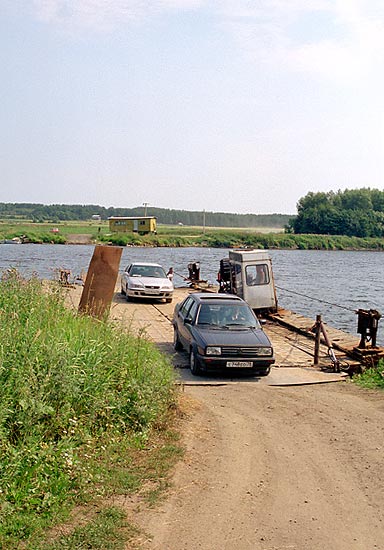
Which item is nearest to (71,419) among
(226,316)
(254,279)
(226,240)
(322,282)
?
(226,316)

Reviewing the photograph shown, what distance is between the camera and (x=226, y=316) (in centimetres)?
1445

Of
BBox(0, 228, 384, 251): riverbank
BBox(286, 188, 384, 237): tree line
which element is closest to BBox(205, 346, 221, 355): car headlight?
BBox(0, 228, 384, 251): riverbank

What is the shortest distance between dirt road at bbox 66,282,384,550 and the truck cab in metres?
10.8

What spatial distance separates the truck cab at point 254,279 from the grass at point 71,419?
12734mm

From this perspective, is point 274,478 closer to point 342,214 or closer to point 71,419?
point 71,419

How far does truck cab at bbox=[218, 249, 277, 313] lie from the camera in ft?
73.0

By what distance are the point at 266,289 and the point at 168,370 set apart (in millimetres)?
13483

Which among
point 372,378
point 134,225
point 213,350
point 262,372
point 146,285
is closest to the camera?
point 213,350

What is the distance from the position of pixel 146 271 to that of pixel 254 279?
6225mm

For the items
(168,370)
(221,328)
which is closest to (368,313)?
(221,328)

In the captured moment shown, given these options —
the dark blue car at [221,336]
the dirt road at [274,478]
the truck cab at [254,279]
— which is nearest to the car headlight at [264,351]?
the dark blue car at [221,336]

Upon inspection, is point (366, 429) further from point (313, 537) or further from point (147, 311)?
point (147, 311)

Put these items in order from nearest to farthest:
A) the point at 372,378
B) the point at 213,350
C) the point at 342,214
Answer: the point at 213,350 → the point at 372,378 → the point at 342,214

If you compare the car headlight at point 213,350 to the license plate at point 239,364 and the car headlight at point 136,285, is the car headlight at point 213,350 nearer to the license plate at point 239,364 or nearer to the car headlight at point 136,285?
the license plate at point 239,364
